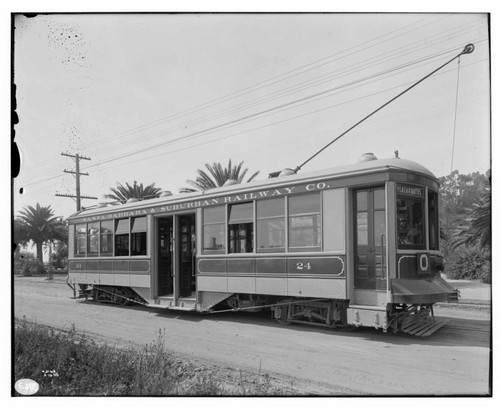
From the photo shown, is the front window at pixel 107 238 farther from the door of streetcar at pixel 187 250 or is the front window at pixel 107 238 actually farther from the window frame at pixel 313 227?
the window frame at pixel 313 227

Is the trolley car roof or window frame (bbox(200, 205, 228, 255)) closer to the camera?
the trolley car roof

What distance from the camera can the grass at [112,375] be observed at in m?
5.48

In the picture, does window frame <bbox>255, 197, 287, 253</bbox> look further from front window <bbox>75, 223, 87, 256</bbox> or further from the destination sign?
front window <bbox>75, 223, 87, 256</bbox>

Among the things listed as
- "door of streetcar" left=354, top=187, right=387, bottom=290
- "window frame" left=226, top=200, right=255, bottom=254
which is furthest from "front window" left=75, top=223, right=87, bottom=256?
"door of streetcar" left=354, top=187, right=387, bottom=290

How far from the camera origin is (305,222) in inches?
348

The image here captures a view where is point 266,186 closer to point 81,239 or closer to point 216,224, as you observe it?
point 216,224

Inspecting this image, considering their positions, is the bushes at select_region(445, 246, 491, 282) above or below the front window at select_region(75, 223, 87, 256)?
below

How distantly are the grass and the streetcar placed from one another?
2887mm

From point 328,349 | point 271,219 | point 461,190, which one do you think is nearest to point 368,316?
point 328,349

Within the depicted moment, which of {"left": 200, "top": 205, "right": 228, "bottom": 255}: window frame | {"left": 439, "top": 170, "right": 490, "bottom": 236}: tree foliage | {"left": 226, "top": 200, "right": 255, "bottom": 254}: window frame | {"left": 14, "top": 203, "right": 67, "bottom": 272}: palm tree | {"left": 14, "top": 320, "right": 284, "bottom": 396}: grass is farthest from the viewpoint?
{"left": 14, "top": 203, "right": 67, "bottom": 272}: palm tree

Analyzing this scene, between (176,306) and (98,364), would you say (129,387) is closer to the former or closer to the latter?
(98,364)

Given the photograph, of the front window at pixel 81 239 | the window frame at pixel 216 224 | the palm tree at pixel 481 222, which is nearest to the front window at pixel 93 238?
the front window at pixel 81 239

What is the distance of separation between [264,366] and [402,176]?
13.5ft

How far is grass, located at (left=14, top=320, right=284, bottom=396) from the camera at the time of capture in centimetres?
548
